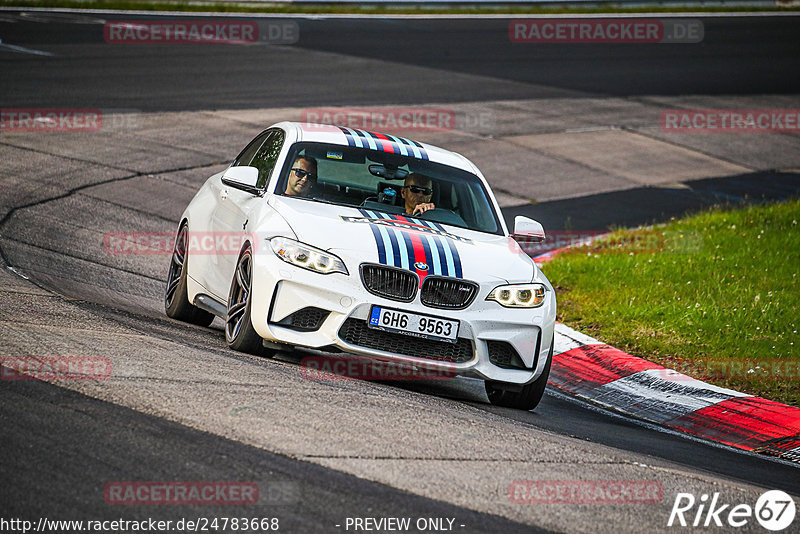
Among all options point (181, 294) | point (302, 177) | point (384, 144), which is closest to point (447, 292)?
point (302, 177)

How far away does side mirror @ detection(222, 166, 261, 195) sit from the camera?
805cm

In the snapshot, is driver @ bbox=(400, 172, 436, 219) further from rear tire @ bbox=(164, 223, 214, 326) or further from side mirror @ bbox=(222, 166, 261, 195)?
rear tire @ bbox=(164, 223, 214, 326)

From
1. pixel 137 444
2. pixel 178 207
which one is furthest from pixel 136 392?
pixel 178 207

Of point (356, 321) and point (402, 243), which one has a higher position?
point (402, 243)

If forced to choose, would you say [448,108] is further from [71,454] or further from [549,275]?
[71,454]

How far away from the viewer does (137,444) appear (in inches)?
198

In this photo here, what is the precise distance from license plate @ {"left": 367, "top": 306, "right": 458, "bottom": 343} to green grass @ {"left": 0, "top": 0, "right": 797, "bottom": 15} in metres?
22.9

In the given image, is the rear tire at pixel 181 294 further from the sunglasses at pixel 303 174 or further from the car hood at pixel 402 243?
the car hood at pixel 402 243

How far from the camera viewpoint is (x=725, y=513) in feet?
17.5

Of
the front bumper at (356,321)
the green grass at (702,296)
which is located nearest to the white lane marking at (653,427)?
the green grass at (702,296)

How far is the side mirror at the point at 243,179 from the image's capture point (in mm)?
8047

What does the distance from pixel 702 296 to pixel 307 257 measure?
4985mm

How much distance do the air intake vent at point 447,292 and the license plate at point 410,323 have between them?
0.11 meters

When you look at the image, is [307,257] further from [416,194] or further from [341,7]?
[341,7]
